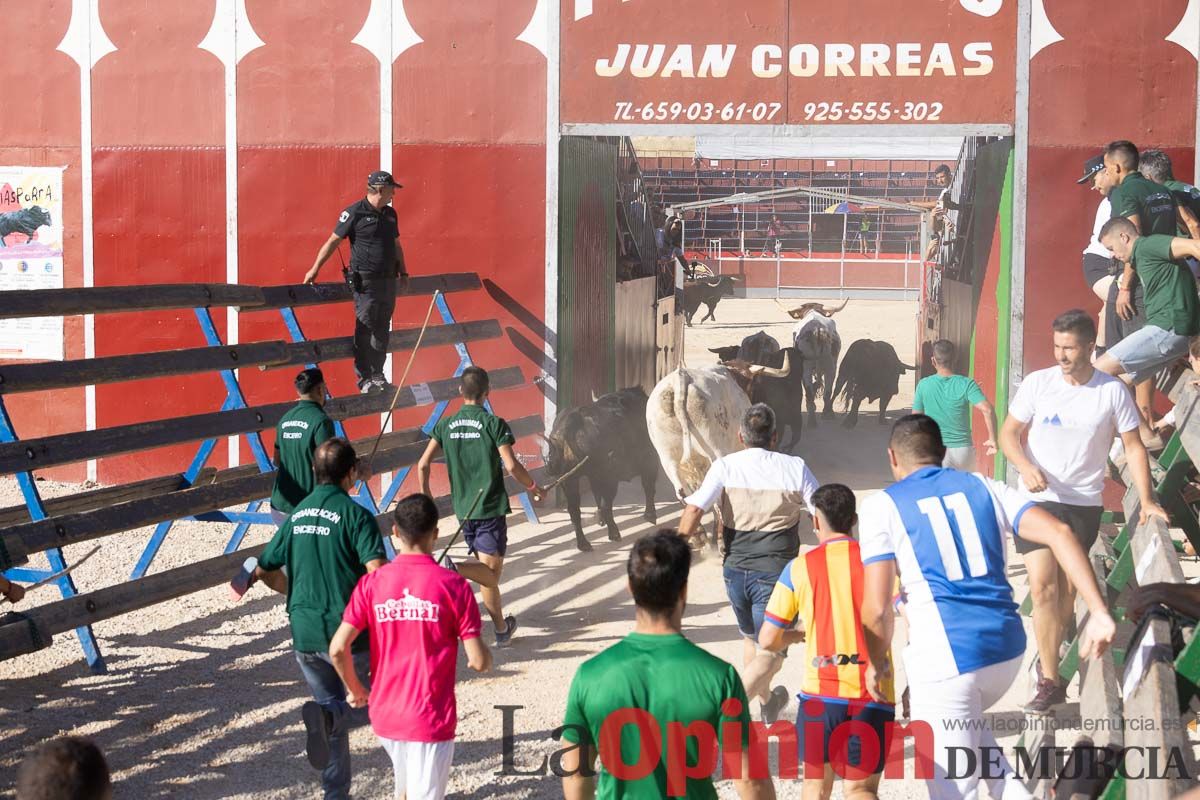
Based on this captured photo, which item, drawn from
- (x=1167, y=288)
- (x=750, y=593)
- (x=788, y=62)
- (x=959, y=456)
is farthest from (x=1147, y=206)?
(x=788, y=62)

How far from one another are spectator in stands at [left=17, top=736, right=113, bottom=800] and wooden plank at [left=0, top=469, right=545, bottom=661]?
4.41 metres

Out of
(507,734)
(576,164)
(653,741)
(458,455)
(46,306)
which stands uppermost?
(576,164)

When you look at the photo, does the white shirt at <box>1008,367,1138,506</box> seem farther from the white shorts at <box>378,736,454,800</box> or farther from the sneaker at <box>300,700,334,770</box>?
the sneaker at <box>300,700,334,770</box>

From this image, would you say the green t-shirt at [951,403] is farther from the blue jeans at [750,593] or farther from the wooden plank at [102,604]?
the wooden plank at [102,604]

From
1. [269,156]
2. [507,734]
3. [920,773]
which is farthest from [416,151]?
[920,773]

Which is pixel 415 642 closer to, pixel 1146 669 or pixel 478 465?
pixel 1146 669

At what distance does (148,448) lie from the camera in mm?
A: 8422

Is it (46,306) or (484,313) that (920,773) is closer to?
(46,306)

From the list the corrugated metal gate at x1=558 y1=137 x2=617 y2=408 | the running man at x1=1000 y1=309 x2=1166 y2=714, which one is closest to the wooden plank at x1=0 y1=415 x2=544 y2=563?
the corrugated metal gate at x1=558 y1=137 x2=617 y2=408

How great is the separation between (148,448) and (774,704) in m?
4.33

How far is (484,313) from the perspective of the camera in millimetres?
12758

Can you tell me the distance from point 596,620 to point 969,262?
728 centimetres

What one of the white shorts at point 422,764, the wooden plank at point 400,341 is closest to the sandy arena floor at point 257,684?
the white shorts at point 422,764

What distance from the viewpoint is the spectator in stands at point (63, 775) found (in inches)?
108
